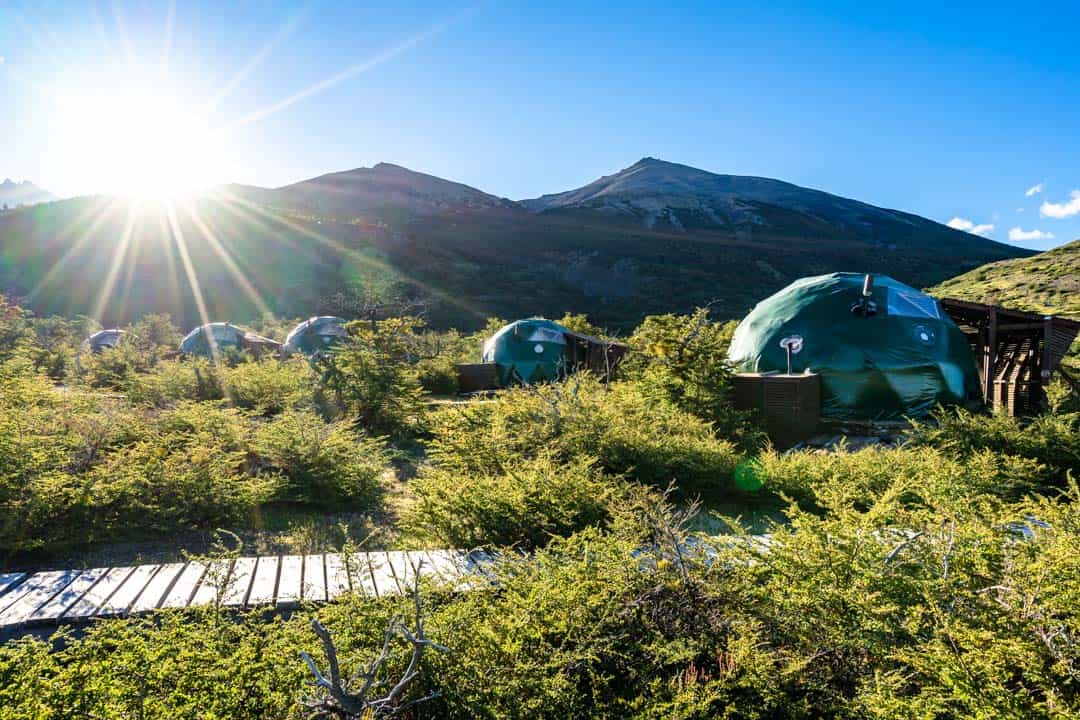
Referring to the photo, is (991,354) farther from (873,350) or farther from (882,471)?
(882,471)

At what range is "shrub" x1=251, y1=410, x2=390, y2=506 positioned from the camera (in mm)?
7316

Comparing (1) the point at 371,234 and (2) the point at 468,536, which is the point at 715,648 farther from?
(1) the point at 371,234

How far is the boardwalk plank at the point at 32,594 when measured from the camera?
3750mm

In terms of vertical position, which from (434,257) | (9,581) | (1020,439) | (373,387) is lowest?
(373,387)

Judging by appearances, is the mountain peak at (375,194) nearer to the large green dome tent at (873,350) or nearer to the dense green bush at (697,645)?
the large green dome tent at (873,350)

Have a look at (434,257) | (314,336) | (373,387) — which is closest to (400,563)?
(373,387)

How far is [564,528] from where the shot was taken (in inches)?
210

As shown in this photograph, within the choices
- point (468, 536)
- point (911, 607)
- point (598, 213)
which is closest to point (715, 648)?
point (911, 607)

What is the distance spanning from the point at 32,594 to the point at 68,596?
0.30 metres

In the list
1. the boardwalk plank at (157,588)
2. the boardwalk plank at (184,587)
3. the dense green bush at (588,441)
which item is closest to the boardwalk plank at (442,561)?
the boardwalk plank at (184,587)

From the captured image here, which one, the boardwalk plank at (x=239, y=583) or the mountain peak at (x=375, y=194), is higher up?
the mountain peak at (x=375, y=194)

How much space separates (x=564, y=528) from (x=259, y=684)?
10.2 feet

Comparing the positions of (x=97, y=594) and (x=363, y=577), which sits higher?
(x=363, y=577)

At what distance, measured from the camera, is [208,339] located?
93.5 feet
